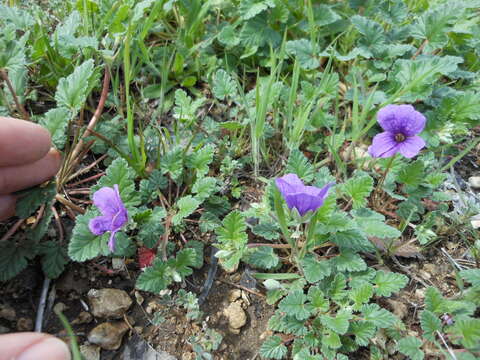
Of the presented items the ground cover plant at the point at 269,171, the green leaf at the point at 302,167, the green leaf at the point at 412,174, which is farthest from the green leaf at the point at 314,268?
the green leaf at the point at 412,174

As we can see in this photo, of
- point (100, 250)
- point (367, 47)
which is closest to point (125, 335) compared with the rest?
point (100, 250)

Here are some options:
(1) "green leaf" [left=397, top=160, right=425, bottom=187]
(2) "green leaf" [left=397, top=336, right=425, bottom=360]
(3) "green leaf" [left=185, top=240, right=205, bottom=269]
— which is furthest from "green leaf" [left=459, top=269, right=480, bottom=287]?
(3) "green leaf" [left=185, top=240, right=205, bottom=269]

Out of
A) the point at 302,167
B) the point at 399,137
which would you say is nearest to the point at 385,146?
the point at 399,137

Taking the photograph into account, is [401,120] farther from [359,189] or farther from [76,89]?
[76,89]

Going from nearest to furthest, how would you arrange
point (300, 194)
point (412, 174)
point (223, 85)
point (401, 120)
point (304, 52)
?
point (300, 194) < point (401, 120) < point (412, 174) < point (223, 85) < point (304, 52)

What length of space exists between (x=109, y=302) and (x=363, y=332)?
1.19 m

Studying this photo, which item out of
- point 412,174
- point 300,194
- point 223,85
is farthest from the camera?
point 223,85

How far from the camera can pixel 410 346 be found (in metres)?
1.87

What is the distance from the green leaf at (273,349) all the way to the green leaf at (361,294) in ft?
1.22

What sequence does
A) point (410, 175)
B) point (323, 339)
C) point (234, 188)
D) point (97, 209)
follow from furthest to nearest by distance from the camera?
point (234, 188) < point (410, 175) < point (97, 209) < point (323, 339)

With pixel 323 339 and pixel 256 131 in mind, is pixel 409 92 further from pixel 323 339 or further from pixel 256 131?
pixel 323 339

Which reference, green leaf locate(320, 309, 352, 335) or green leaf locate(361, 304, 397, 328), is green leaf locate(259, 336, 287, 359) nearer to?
green leaf locate(320, 309, 352, 335)

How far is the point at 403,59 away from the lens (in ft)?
8.49

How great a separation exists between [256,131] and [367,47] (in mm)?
963
